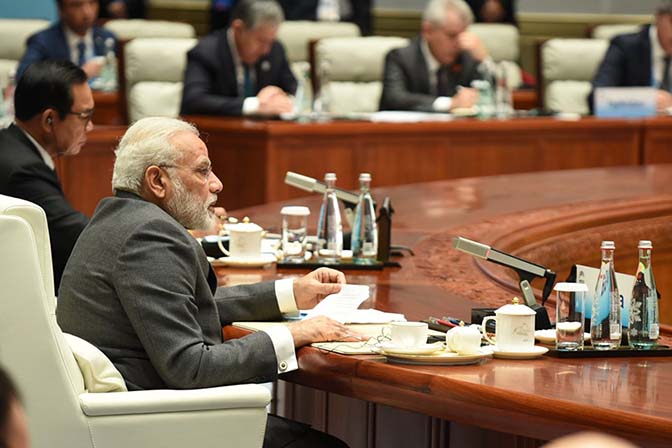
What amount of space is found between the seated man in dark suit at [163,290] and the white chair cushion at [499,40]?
6566 mm

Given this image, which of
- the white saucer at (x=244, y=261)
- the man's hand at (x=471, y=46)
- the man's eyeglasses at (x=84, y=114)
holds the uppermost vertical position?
the man's hand at (x=471, y=46)

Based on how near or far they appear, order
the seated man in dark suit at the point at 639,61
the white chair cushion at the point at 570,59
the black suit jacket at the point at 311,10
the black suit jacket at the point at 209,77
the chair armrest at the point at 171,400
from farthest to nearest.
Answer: the black suit jacket at the point at 311,10
the white chair cushion at the point at 570,59
the seated man in dark suit at the point at 639,61
the black suit jacket at the point at 209,77
the chair armrest at the point at 171,400

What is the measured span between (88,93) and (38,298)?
5.23 feet

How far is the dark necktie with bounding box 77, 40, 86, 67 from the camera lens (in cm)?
712

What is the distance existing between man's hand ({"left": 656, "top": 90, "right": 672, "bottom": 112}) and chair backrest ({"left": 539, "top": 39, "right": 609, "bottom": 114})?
2.93 ft

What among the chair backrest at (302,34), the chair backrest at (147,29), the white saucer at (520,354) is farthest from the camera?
the chair backrest at (302,34)

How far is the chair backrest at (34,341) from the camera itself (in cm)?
206

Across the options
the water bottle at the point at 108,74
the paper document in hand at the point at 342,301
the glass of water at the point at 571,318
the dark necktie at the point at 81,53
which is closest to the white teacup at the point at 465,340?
the glass of water at the point at 571,318

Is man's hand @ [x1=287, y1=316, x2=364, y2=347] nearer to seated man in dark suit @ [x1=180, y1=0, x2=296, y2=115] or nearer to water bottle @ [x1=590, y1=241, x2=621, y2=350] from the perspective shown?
water bottle @ [x1=590, y1=241, x2=621, y2=350]

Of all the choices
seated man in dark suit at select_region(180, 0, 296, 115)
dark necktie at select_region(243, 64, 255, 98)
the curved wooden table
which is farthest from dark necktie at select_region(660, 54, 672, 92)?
dark necktie at select_region(243, 64, 255, 98)

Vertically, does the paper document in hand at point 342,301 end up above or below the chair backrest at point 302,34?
below

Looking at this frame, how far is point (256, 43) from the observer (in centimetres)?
625

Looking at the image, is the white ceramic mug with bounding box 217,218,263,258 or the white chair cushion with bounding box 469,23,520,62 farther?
the white chair cushion with bounding box 469,23,520,62

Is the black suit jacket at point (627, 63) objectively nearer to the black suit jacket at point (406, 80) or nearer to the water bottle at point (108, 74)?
the black suit jacket at point (406, 80)
